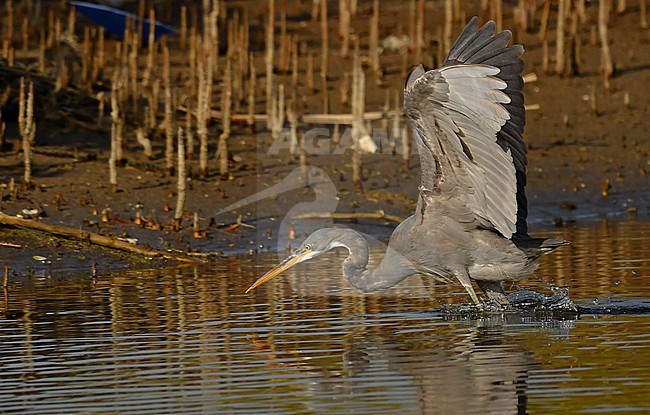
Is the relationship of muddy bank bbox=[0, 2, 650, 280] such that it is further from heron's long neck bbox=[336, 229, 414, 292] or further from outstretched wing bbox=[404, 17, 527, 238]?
outstretched wing bbox=[404, 17, 527, 238]

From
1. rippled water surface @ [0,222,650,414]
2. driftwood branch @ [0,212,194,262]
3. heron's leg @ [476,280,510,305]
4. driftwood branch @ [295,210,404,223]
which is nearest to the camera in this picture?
rippled water surface @ [0,222,650,414]

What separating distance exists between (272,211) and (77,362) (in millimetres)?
7097

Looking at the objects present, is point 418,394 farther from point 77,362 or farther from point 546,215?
point 546,215

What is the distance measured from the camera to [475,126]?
806 cm

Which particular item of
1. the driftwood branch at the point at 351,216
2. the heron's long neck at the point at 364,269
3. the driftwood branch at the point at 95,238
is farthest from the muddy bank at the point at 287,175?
the heron's long neck at the point at 364,269

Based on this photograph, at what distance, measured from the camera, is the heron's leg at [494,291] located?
9.30m

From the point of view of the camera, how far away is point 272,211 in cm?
1441

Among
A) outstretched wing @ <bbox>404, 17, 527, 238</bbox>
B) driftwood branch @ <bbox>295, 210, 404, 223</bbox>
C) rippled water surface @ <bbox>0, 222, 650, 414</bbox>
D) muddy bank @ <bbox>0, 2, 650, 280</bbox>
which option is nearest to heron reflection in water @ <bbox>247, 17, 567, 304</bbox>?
outstretched wing @ <bbox>404, 17, 527, 238</bbox>

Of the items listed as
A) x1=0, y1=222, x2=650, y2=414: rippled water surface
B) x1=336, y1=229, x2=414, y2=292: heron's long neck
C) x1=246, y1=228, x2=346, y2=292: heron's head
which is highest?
x1=246, y1=228, x2=346, y2=292: heron's head

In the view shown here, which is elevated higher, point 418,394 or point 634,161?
point 634,161

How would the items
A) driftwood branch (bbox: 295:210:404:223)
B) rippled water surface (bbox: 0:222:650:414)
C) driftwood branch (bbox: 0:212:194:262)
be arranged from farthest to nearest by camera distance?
driftwood branch (bbox: 295:210:404:223) → driftwood branch (bbox: 0:212:194:262) → rippled water surface (bbox: 0:222:650:414)

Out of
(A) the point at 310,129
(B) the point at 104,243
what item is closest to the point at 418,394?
(B) the point at 104,243

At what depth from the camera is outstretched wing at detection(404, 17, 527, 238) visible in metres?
7.82

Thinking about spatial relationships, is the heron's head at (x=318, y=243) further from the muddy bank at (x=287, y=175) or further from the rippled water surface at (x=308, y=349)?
the muddy bank at (x=287, y=175)
